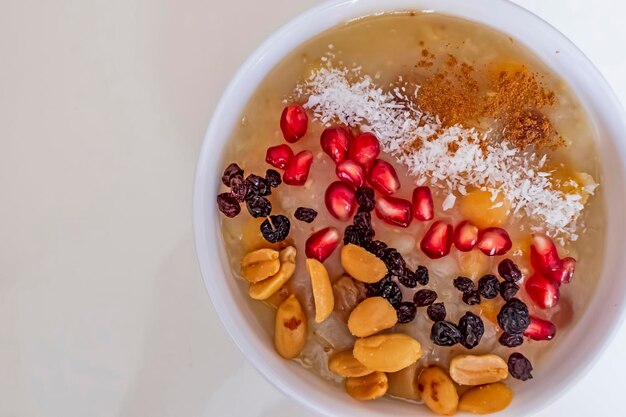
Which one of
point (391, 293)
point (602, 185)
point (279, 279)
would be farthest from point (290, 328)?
point (602, 185)

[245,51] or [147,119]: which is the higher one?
[245,51]

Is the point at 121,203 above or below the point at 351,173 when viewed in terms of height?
below

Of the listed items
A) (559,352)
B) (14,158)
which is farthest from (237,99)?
(559,352)

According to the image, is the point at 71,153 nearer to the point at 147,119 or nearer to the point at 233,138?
the point at 147,119

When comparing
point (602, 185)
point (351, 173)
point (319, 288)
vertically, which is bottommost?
point (319, 288)

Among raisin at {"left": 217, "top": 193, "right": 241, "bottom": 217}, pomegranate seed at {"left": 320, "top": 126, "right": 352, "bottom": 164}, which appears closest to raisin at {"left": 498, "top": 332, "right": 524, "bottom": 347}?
pomegranate seed at {"left": 320, "top": 126, "right": 352, "bottom": 164}

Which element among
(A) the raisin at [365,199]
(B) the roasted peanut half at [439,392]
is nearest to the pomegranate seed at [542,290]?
(B) the roasted peanut half at [439,392]

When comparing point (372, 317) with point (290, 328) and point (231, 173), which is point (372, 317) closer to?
point (290, 328)
